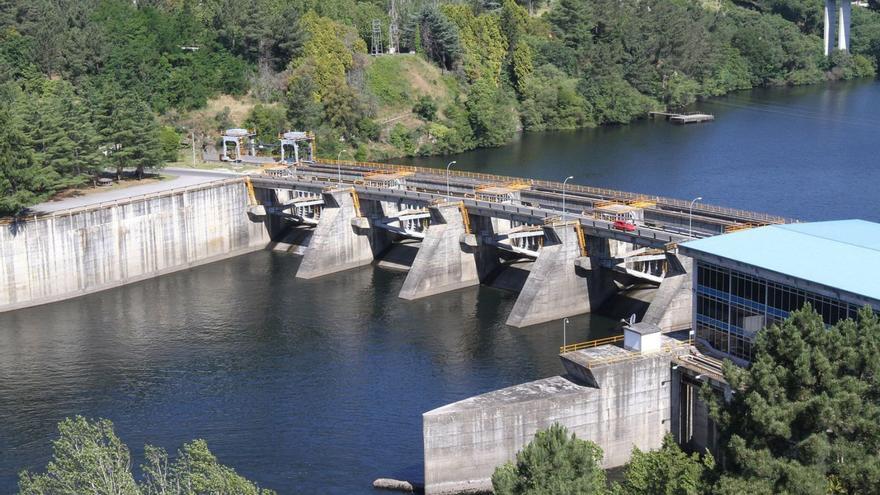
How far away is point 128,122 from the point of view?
4710 inches

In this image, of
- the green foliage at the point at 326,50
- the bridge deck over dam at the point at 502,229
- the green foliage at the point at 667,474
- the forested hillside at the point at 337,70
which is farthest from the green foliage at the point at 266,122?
the green foliage at the point at 667,474

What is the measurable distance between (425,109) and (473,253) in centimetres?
6978

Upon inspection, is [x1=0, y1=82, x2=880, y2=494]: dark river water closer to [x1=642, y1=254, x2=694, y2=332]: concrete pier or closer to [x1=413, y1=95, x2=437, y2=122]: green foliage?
[x1=642, y1=254, x2=694, y2=332]: concrete pier

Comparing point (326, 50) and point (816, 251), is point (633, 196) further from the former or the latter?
point (326, 50)

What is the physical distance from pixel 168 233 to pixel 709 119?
97278 millimetres

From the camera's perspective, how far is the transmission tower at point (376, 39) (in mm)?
174500

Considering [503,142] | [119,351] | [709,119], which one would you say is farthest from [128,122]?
[709,119]

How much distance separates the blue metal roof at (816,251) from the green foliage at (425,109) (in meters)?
101

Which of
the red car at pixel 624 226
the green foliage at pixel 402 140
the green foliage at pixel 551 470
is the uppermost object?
the green foliage at pixel 402 140

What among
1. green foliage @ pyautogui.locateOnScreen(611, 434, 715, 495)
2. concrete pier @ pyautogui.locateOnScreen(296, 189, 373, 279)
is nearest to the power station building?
green foliage @ pyautogui.locateOnScreen(611, 434, 715, 495)

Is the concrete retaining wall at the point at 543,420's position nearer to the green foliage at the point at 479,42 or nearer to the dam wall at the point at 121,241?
the dam wall at the point at 121,241

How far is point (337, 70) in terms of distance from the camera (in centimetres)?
16188

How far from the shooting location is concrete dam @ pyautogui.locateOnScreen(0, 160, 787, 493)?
2496 inches

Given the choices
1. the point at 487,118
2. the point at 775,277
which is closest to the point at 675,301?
the point at 775,277
